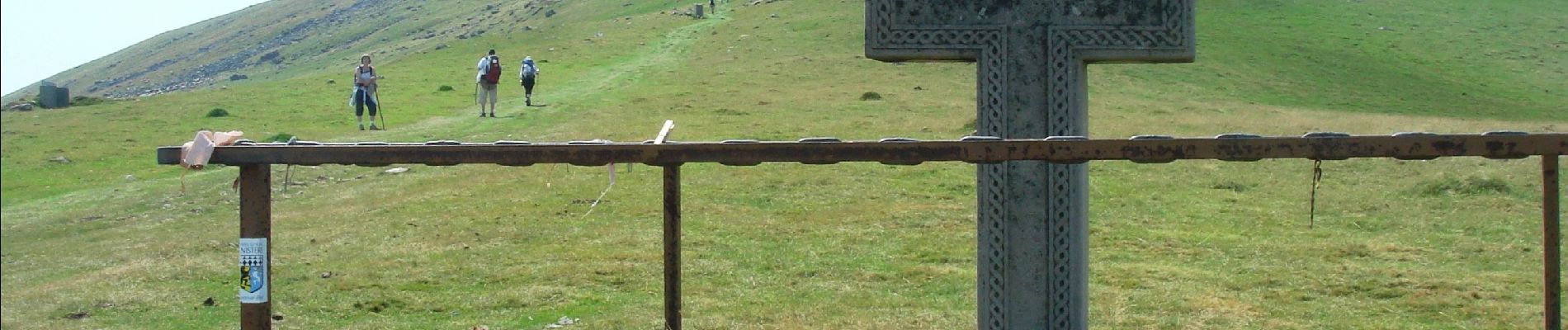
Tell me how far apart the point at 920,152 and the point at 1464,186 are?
1223cm

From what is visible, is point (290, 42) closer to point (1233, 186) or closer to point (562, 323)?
point (1233, 186)

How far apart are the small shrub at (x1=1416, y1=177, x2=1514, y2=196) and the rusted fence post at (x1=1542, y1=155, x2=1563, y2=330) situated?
36.1 feet

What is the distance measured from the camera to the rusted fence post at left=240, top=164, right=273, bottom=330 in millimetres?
4551

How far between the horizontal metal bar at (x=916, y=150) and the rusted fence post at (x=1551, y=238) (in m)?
0.08

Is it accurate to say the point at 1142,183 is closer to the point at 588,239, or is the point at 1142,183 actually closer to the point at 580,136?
the point at 588,239

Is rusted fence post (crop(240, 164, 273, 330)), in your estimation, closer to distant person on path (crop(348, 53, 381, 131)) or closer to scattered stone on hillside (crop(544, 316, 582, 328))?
scattered stone on hillside (crop(544, 316, 582, 328))

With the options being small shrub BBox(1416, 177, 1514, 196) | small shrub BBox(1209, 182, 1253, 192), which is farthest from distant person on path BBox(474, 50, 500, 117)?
small shrub BBox(1416, 177, 1514, 196)

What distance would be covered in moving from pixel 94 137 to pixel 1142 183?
15.9 metres

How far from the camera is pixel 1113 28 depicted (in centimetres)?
586

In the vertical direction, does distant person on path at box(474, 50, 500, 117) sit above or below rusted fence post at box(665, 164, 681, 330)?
above

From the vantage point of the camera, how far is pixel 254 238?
4.56 meters

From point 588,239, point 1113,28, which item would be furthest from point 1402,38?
point 1113,28

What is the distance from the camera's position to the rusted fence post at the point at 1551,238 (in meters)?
4.30

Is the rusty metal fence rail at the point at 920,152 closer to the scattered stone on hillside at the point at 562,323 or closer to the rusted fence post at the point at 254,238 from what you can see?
the rusted fence post at the point at 254,238
